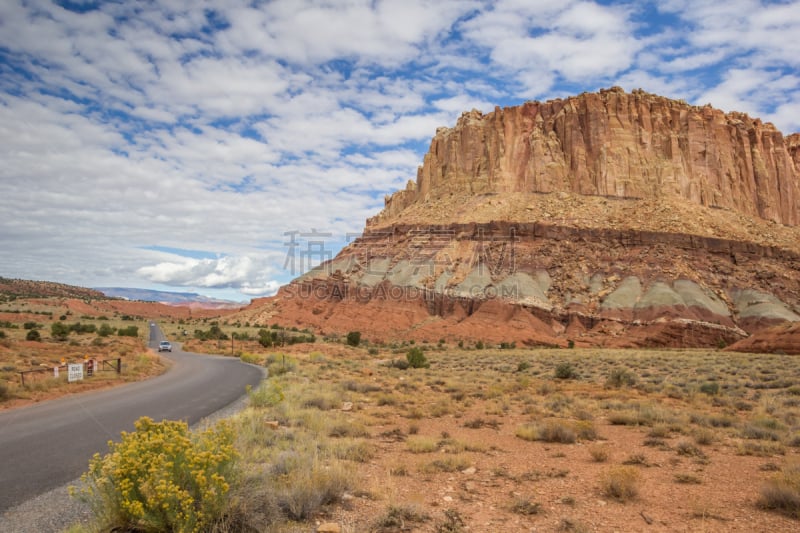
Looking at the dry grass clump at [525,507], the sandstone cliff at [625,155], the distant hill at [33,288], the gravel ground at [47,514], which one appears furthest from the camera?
the distant hill at [33,288]

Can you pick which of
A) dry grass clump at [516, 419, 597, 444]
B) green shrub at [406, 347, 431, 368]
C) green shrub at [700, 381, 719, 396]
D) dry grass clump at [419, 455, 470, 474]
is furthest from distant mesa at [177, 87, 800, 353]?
dry grass clump at [419, 455, 470, 474]

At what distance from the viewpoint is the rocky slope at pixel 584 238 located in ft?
205

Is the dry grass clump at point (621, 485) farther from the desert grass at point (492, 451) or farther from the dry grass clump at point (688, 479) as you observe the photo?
the dry grass clump at point (688, 479)

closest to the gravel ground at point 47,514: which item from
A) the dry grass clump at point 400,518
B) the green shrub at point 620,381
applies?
the dry grass clump at point 400,518

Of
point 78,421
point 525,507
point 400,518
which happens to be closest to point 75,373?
point 78,421

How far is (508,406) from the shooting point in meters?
15.0

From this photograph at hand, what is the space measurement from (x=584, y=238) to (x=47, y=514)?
74.2 m

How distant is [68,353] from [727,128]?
110m

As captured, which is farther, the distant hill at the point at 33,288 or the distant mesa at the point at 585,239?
the distant hill at the point at 33,288

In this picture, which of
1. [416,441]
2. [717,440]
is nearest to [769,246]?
[717,440]

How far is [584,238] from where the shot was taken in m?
71.9

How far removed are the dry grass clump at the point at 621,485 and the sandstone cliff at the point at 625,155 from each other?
8173 centimetres

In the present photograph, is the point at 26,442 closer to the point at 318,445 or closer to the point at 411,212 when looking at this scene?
the point at 318,445

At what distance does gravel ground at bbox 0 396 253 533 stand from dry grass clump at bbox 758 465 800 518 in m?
8.62
